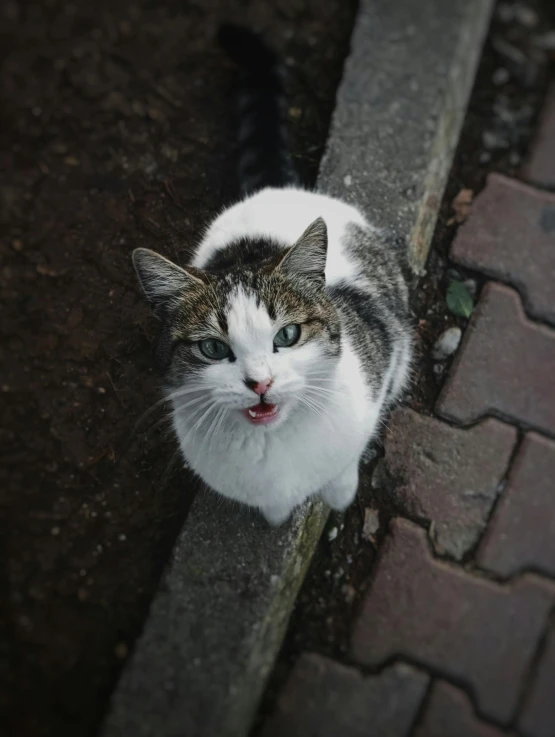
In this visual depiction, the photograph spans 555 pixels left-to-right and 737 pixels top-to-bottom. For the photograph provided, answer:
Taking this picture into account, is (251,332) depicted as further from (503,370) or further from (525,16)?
(525,16)

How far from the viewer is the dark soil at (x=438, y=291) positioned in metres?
1.78

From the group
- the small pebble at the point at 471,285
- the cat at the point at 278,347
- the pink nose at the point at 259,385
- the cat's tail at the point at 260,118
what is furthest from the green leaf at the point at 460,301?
the pink nose at the point at 259,385

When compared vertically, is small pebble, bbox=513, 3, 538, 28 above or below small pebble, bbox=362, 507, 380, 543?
above

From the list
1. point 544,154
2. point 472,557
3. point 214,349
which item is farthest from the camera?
point 544,154

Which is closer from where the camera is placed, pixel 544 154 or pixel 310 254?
pixel 310 254

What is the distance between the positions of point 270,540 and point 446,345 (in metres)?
0.74

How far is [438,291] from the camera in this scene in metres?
2.11

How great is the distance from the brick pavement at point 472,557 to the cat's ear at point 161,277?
2.52 feet

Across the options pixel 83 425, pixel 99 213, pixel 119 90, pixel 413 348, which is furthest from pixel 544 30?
pixel 83 425

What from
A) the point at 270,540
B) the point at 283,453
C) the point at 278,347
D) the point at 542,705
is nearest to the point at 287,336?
the point at 278,347

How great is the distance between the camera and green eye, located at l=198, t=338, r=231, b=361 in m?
1.39

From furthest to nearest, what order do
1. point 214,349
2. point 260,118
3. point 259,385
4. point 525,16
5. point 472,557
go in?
point 525,16 < point 260,118 < point 472,557 < point 214,349 < point 259,385

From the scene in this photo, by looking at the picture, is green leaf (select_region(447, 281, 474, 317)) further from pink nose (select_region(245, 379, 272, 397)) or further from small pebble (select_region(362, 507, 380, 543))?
pink nose (select_region(245, 379, 272, 397))

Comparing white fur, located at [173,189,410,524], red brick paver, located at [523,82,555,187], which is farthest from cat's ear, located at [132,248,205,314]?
red brick paver, located at [523,82,555,187]
